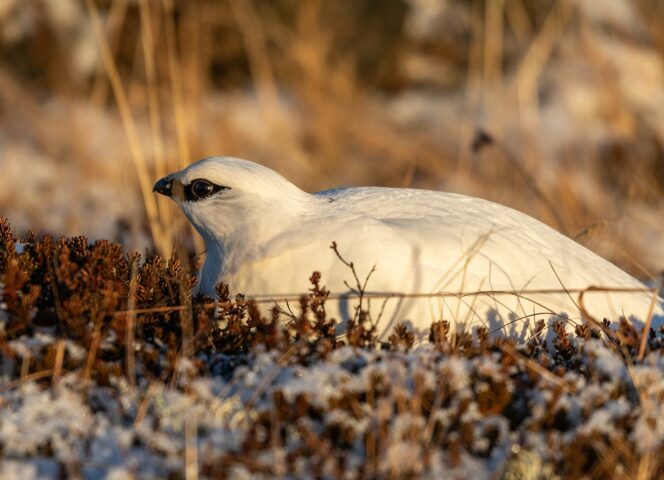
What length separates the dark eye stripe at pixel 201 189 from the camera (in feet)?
10.3

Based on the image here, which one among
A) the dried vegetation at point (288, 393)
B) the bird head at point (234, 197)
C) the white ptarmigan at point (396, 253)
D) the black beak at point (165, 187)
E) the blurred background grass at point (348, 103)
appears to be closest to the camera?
the dried vegetation at point (288, 393)

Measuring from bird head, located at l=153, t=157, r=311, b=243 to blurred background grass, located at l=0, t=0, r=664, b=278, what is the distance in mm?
1549

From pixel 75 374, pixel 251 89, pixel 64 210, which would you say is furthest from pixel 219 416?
pixel 251 89

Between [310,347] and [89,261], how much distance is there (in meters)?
0.80

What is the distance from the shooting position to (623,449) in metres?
2.01

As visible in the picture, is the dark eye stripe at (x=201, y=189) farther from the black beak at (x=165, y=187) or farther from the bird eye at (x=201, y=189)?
the black beak at (x=165, y=187)

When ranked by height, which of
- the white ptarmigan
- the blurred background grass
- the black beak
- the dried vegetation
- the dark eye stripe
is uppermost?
the blurred background grass

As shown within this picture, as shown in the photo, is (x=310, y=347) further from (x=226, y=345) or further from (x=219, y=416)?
(x=219, y=416)

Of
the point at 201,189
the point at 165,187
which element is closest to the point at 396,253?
the point at 201,189

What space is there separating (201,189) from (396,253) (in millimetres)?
787

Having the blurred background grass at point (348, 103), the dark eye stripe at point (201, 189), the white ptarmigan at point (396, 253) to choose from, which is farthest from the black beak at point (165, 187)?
the blurred background grass at point (348, 103)

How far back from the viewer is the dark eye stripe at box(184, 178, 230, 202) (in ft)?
10.3

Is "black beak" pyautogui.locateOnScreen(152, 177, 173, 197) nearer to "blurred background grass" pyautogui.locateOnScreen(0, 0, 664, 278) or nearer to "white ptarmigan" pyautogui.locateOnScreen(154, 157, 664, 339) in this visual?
"white ptarmigan" pyautogui.locateOnScreen(154, 157, 664, 339)

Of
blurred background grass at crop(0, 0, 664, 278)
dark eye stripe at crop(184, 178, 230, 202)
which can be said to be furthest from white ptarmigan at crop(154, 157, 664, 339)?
blurred background grass at crop(0, 0, 664, 278)
